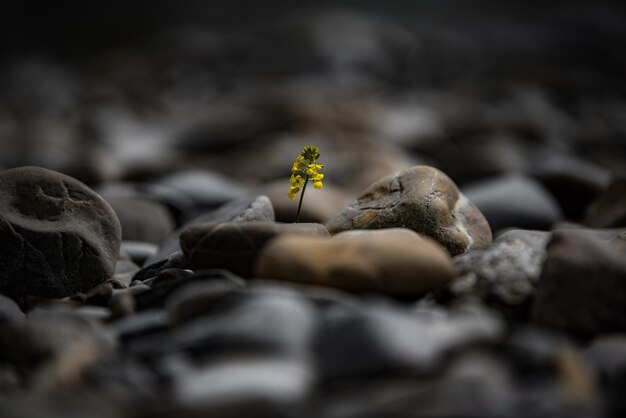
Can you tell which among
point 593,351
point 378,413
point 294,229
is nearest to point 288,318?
point 378,413

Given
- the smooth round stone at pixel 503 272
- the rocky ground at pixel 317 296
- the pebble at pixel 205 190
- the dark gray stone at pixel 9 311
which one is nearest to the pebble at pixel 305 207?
the rocky ground at pixel 317 296

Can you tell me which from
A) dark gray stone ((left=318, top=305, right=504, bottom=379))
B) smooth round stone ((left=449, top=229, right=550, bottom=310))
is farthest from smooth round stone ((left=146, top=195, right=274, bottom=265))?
dark gray stone ((left=318, top=305, right=504, bottom=379))

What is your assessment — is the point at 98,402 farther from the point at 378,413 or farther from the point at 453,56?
the point at 453,56

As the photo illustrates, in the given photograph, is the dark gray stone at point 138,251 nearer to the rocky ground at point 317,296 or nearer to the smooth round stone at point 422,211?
the rocky ground at point 317,296

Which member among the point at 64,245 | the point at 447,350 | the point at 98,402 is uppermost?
the point at 64,245

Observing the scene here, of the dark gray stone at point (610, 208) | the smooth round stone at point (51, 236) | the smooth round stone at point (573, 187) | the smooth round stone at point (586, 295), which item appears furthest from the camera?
the smooth round stone at point (573, 187)

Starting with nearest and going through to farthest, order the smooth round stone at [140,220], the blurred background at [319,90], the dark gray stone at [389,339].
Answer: the dark gray stone at [389,339], the smooth round stone at [140,220], the blurred background at [319,90]

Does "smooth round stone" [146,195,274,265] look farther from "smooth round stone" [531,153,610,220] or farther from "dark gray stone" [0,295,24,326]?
"smooth round stone" [531,153,610,220]

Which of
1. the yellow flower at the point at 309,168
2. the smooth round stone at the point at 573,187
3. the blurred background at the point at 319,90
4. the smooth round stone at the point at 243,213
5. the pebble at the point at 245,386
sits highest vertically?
the blurred background at the point at 319,90
